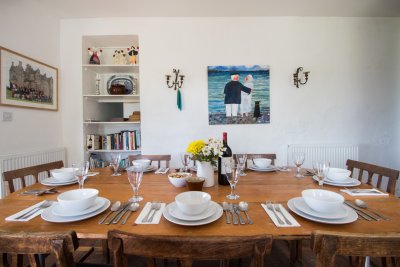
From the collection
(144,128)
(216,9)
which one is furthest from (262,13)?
(144,128)

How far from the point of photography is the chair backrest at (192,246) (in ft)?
1.72

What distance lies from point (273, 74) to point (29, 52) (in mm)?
3137

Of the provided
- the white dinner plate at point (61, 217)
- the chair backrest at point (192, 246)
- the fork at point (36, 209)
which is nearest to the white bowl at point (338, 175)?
the chair backrest at point (192, 246)

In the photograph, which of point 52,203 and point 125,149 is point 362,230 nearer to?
point 52,203

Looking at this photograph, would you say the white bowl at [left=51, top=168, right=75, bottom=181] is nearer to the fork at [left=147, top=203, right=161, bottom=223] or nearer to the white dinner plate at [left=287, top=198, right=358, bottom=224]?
the fork at [left=147, top=203, right=161, bottom=223]

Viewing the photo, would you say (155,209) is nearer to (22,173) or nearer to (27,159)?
(22,173)

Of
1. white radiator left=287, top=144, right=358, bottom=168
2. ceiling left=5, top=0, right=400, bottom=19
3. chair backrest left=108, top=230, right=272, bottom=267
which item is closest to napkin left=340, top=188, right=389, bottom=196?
chair backrest left=108, top=230, right=272, bottom=267

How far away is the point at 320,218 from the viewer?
2.75 feet

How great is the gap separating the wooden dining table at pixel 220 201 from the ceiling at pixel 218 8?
214cm

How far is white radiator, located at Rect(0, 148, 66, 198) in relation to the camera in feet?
6.61

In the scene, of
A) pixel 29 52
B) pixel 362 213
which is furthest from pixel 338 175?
pixel 29 52

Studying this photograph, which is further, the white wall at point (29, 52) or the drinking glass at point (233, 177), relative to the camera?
the white wall at point (29, 52)

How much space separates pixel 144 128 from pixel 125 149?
437mm

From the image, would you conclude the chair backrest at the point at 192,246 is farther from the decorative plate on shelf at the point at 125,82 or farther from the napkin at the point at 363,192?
the decorative plate on shelf at the point at 125,82
